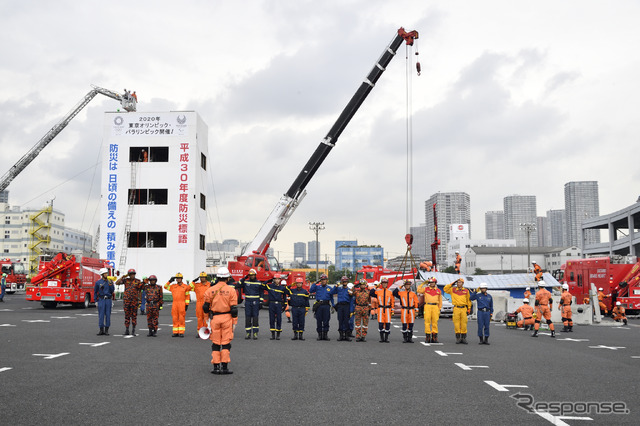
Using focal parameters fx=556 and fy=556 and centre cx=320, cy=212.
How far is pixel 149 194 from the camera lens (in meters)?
45.7

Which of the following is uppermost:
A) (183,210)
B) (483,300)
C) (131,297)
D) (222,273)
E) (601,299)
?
(183,210)

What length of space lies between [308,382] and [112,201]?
1573 inches

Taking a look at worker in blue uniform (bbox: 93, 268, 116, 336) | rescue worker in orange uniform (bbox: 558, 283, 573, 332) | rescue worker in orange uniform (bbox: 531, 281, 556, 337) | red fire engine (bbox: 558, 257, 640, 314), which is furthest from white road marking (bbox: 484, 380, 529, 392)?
red fire engine (bbox: 558, 257, 640, 314)

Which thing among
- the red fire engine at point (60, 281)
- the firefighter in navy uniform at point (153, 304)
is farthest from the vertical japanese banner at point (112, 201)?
the firefighter in navy uniform at point (153, 304)

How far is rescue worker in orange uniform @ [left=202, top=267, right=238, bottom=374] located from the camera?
9.66 m

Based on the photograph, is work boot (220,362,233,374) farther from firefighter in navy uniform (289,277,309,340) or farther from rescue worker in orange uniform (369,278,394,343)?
rescue worker in orange uniform (369,278,394,343)

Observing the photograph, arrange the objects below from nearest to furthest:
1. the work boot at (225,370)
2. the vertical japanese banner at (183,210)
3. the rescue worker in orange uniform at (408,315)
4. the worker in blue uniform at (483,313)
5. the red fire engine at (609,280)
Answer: the work boot at (225,370) → the worker in blue uniform at (483,313) → the rescue worker in orange uniform at (408,315) → the red fire engine at (609,280) → the vertical japanese banner at (183,210)

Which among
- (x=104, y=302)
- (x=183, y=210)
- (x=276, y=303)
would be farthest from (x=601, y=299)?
(x=183, y=210)

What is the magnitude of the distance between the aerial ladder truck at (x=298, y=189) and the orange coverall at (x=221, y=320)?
797 inches

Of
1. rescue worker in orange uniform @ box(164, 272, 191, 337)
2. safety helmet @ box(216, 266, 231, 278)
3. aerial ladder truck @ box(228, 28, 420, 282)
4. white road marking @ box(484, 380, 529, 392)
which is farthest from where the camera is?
aerial ladder truck @ box(228, 28, 420, 282)

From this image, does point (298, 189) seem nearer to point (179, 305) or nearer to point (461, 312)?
point (179, 305)

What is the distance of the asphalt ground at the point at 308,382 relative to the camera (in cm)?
658

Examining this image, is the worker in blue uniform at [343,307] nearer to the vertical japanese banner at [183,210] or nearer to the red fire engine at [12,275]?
the vertical japanese banner at [183,210]

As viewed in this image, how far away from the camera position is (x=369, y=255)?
6053 inches
